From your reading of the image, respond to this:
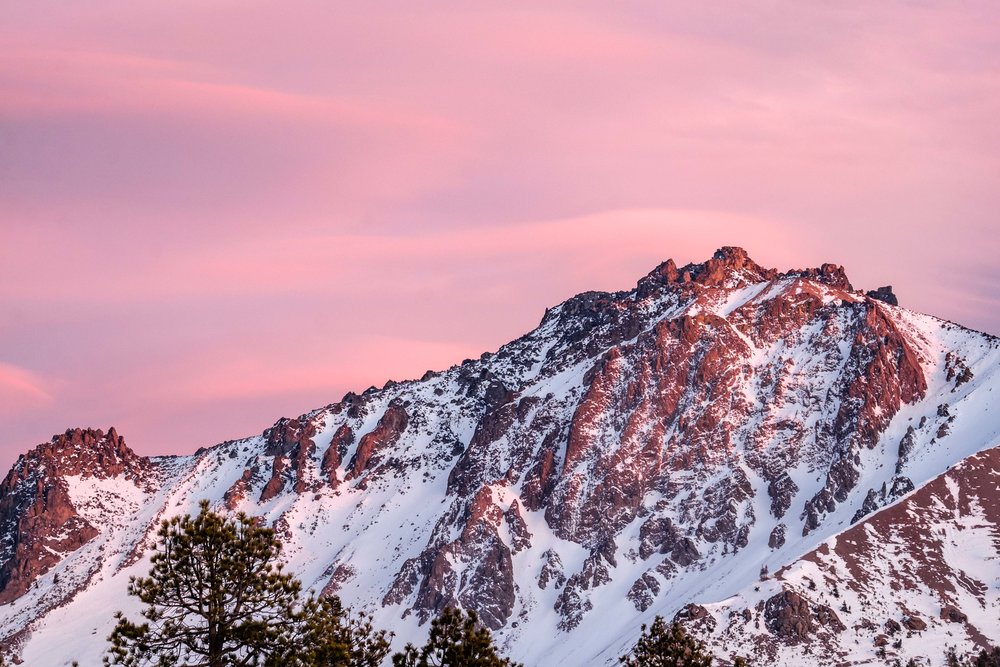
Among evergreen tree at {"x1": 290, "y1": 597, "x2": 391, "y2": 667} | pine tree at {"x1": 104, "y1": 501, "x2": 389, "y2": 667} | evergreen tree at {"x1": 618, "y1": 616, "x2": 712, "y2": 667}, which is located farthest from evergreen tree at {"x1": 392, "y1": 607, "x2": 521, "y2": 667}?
evergreen tree at {"x1": 618, "y1": 616, "x2": 712, "y2": 667}


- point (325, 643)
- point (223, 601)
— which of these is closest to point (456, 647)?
point (325, 643)

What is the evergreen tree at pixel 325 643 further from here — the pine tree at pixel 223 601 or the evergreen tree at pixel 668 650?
the evergreen tree at pixel 668 650

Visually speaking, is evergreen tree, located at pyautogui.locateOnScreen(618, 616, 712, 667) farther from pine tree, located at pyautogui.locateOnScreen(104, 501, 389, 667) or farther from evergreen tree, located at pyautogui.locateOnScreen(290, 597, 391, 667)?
pine tree, located at pyautogui.locateOnScreen(104, 501, 389, 667)

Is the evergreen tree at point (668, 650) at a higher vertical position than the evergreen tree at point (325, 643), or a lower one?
lower

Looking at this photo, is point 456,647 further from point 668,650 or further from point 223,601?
point 668,650

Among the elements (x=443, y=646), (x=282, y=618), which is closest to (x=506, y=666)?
(x=443, y=646)

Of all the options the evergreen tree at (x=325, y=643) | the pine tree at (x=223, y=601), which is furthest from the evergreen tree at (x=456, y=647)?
the pine tree at (x=223, y=601)

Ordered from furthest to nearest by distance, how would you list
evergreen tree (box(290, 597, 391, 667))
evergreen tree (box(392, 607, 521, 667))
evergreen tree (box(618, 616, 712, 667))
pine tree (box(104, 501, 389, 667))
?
evergreen tree (box(618, 616, 712, 667)) → evergreen tree (box(392, 607, 521, 667)) → evergreen tree (box(290, 597, 391, 667)) → pine tree (box(104, 501, 389, 667))

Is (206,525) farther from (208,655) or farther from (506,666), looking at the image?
(506,666)

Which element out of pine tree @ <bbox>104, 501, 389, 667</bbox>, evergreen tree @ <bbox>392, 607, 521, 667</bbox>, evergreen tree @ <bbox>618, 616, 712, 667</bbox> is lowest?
evergreen tree @ <bbox>618, 616, 712, 667</bbox>

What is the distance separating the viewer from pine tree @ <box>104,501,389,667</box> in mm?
75000

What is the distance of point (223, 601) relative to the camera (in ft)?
249

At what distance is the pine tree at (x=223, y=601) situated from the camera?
75000 millimetres

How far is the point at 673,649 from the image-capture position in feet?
331
